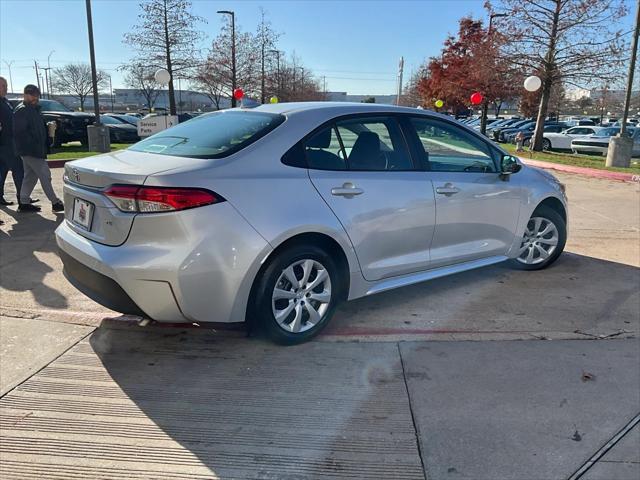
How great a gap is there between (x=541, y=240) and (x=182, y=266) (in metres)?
3.82

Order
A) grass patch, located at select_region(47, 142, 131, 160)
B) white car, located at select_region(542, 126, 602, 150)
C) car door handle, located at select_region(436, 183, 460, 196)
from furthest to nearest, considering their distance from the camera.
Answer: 1. white car, located at select_region(542, 126, 602, 150)
2. grass patch, located at select_region(47, 142, 131, 160)
3. car door handle, located at select_region(436, 183, 460, 196)

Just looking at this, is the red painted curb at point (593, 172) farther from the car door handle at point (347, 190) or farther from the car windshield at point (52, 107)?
the car windshield at point (52, 107)

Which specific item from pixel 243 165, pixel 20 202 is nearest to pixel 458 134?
pixel 243 165

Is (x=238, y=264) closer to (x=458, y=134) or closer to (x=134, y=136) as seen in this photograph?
(x=458, y=134)

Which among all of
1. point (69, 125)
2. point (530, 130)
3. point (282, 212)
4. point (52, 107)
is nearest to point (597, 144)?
point (530, 130)

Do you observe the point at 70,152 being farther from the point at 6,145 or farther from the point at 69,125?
the point at 6,145

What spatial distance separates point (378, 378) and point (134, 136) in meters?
21.7

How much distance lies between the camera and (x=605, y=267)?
565 cm

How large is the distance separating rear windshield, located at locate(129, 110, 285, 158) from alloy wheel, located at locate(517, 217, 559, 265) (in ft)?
9.66

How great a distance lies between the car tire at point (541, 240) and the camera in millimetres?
5320

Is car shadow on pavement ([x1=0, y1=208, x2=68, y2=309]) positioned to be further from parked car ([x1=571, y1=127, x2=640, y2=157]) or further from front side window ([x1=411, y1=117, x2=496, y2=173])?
parked car ([x1=571, y1=127, x2=640, y2=157])

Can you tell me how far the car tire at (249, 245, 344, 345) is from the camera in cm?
343

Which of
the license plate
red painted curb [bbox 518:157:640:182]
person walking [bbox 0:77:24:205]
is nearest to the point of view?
the license plate

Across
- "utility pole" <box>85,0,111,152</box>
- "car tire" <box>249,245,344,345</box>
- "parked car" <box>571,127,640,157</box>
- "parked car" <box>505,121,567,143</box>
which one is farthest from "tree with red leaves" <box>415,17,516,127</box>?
"car tire" <box>249,245,344,345</box>
